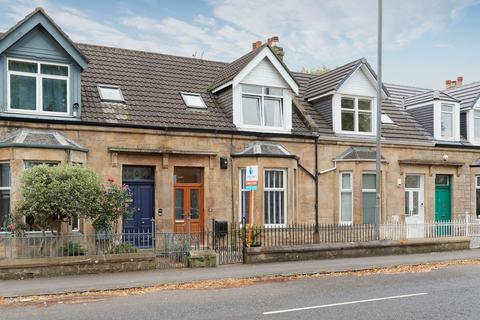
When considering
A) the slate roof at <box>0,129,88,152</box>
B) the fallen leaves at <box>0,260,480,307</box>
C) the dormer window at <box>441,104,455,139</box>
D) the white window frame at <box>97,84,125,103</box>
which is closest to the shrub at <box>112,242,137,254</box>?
the fallen leaves at <box>0,260,480,307</box>

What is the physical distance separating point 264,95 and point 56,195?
382 inches

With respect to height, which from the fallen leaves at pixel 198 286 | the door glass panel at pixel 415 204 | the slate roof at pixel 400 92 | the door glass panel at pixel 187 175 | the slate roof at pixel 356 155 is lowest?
the fallen leaves at pixel 198 286

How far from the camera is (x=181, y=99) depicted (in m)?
20.4

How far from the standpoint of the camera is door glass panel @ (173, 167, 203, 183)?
19062 mm

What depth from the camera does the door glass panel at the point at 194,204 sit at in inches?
759

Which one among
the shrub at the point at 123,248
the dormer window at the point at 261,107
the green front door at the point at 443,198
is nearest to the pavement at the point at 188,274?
the shrub at the point at 123,248

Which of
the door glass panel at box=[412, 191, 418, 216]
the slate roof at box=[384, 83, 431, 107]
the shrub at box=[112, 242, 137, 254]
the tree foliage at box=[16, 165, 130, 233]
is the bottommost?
the shrub at box=[112, 242, 137, 254]

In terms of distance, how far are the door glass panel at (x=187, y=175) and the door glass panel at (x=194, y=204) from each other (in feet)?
1.34

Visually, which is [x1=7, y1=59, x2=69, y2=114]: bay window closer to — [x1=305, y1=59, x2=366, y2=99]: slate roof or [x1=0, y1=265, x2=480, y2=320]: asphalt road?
[x1=0, y1=265, x2=480, y2=320]: asphalt road

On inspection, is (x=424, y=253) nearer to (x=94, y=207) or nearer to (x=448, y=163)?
(x=448, y=163)

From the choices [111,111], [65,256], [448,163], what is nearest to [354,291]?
[65,256]

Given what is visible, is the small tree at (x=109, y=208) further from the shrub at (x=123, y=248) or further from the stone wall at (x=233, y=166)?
the stone wall at (x=233, y=166)

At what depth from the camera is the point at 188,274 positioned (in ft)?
44.8

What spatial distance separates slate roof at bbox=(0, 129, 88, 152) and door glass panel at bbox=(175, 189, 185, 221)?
3.92m
